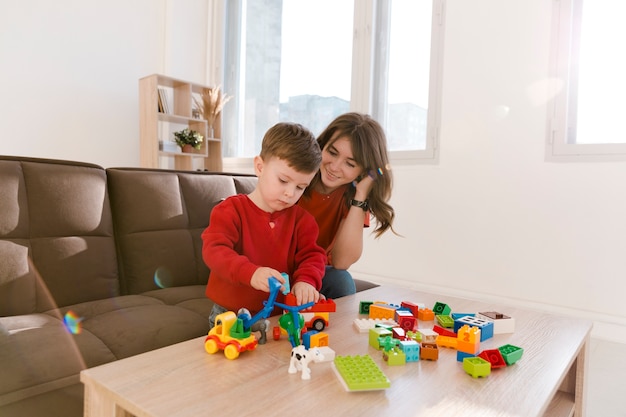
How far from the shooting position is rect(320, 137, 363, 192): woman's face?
1.44 meters

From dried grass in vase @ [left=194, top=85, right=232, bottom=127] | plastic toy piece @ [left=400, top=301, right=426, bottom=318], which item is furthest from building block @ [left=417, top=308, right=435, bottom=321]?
dried grass in vase @ [left=194, top=85, right=232, bottom=127]

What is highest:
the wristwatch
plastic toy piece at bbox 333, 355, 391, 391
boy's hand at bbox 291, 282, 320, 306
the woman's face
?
the woman's face

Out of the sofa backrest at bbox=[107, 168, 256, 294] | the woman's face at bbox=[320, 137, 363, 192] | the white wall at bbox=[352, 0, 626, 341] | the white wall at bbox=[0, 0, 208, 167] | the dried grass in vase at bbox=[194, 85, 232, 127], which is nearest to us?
the woman's face at bbox=[320, 137, 363, 192]

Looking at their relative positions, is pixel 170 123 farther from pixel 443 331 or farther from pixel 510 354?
pixel 510 354

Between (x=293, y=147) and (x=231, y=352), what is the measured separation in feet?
1.79

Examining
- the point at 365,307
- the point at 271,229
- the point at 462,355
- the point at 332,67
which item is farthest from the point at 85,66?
the point at 462,355

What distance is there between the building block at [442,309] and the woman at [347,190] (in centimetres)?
41

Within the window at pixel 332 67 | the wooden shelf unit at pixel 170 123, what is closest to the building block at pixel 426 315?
the window at pixel 332 67

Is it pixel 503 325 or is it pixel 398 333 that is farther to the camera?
pixel 503 325

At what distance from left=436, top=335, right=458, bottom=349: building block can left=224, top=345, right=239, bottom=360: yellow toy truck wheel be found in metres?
0.42

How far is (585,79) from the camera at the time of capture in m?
2.44

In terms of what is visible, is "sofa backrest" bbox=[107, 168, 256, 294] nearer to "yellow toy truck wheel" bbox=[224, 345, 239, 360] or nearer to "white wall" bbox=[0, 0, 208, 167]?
"yellow toy truck wheel" bbox=[224, 345, 239, 360]

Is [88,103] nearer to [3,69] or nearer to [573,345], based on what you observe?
[3,69]

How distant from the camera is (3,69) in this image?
3.15 m
